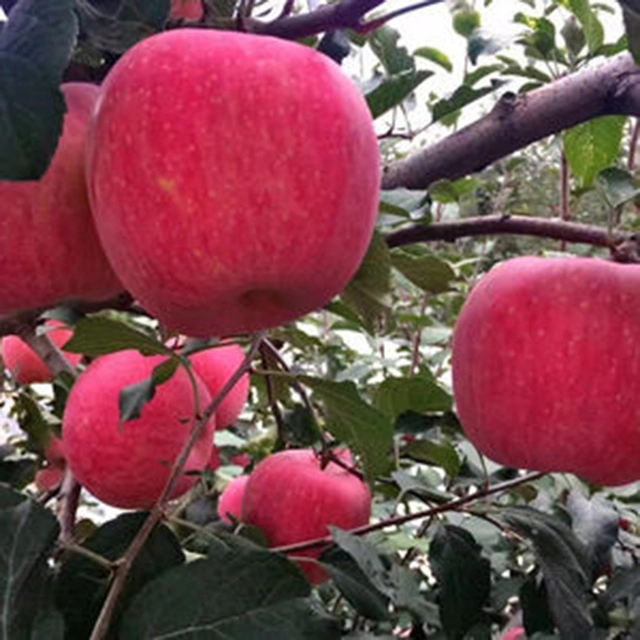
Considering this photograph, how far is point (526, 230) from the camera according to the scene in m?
0.78

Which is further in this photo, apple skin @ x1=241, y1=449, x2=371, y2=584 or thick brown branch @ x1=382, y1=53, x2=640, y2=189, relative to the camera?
apple skin @ x1=241, y1=449, x2=371, y2=584

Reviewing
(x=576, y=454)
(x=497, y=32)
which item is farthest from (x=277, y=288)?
(x=497, y=32)

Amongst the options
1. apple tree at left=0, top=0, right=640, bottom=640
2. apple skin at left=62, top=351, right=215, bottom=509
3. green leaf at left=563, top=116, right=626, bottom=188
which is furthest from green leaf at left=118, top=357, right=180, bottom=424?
green leaf at left=563, top=116, right=626, bottom=188

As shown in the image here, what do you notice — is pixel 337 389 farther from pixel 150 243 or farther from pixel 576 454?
pixel 150 243

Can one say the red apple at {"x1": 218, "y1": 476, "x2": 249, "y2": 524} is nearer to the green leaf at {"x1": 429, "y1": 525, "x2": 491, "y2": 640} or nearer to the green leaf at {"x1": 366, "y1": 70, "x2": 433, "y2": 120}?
the green leaf at {"x1": 429, "y1": 525, "x2": 491, "y2": 640}

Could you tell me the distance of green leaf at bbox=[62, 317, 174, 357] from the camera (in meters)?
0.83

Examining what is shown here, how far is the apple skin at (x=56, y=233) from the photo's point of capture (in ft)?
1.98

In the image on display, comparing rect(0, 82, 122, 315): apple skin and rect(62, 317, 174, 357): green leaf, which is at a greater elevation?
rect(0, 82, 122, 315): apple skin

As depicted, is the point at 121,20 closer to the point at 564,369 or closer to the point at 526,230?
the point at 526,230

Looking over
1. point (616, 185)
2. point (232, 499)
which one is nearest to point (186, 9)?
point (616, 185)

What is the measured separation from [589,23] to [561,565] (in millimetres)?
590

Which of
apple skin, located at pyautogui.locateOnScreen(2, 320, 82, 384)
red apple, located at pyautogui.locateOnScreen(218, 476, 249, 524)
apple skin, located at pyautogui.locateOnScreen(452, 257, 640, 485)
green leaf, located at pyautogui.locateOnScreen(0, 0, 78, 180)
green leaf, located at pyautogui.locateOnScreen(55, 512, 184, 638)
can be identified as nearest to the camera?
green leaf, located at pyautogui.locateOnScreen(0, 0, 78, 180)

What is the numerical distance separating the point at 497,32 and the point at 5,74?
29.7 inches

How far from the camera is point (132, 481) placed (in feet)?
3.32
